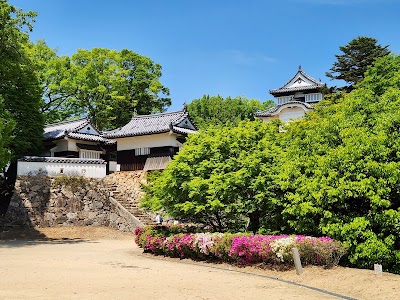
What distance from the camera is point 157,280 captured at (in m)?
11.2

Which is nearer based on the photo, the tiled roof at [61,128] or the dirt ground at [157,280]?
the dirt ground at [157,280]

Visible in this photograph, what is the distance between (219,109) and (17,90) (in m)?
Answer: 25.6

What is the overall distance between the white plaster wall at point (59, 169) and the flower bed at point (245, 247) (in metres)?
12.5

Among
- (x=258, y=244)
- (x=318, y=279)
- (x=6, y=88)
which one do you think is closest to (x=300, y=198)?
(x=258, y=244)

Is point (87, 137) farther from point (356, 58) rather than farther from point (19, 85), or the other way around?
point (356, 58)

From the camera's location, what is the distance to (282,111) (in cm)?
4003

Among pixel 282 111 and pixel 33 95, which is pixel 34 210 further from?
pixel 282 111

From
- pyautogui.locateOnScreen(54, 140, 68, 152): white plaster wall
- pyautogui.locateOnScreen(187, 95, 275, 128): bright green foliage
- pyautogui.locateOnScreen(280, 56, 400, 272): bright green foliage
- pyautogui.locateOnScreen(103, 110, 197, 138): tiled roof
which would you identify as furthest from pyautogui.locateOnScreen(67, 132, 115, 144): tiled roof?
pyautogui.locateOnScreen(280, 56, 400, 272): bright green foliage

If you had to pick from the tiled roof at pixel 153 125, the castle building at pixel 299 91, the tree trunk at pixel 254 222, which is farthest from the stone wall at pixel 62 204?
the castle building at pixel 299 91

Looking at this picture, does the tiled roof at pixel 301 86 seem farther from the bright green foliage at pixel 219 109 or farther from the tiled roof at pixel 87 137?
the tiled roof at pixel 87 137

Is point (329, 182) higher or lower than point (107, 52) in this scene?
lower

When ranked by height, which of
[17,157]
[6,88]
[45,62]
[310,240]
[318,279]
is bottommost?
[318,279]

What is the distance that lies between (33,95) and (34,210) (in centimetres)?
754

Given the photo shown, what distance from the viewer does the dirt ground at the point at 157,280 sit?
916 cm
